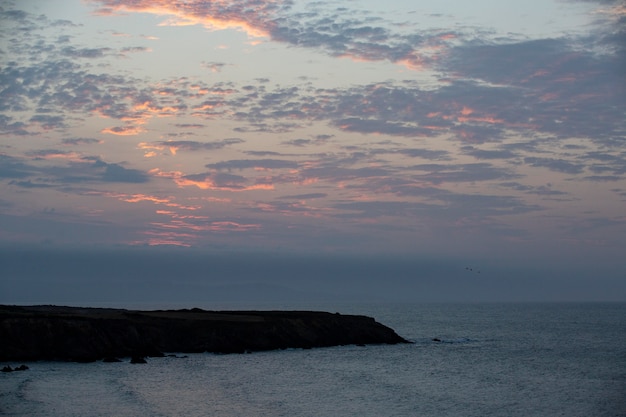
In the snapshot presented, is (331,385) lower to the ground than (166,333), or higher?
lower

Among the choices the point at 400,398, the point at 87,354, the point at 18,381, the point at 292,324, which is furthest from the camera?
the point at 292,324

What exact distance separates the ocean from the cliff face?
4.08 metres

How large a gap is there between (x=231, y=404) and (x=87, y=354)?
35.0m

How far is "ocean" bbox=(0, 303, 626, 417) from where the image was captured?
2131 inches

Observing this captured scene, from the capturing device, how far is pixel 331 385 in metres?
67.0

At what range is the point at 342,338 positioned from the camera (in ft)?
371

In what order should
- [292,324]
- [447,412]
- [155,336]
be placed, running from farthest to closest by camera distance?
[292,324] < [155,336] < [447,412]

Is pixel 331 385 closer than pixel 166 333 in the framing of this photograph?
Yes

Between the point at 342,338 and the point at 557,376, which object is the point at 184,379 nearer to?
the point at 557,376

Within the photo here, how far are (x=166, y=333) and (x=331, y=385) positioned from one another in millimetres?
37752

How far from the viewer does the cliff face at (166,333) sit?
277 ft

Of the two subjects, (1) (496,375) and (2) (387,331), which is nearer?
(1) (496,375)

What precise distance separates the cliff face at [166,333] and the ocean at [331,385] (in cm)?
408

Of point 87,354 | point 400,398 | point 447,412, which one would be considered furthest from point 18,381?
point 447,412
